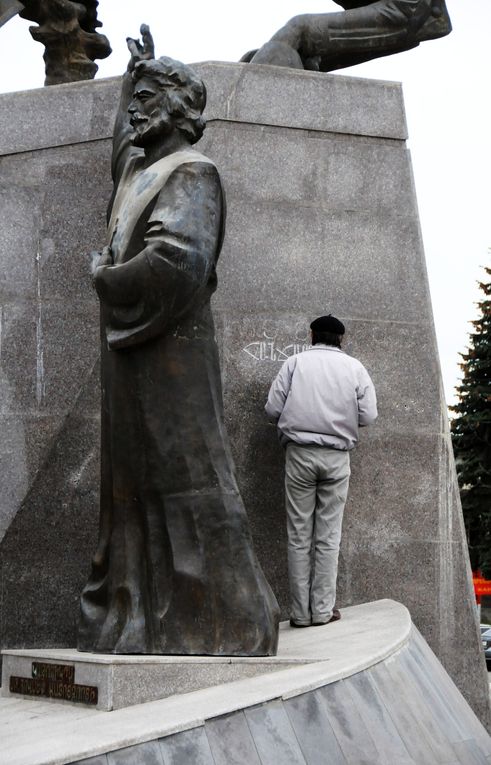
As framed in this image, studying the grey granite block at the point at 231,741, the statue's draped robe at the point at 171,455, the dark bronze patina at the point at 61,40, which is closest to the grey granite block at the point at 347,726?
the grey granite block at the point at 231,741

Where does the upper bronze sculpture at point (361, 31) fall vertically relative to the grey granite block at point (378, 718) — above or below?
above

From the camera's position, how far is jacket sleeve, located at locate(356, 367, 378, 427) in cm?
784

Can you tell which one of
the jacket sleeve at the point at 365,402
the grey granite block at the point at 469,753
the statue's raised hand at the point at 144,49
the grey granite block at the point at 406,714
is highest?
the statue's raised hand at the point at 144,49

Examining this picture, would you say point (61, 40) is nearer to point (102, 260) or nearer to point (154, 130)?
point (154, 130)

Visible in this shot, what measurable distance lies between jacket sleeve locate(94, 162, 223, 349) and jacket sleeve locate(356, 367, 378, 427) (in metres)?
1.73

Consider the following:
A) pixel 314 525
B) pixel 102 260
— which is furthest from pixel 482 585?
pixel 102 260

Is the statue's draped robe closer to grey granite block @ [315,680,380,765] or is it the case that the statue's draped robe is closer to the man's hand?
the man's hand

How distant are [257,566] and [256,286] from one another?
2.68m

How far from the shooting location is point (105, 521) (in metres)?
6.63

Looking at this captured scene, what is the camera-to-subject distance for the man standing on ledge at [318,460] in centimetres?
772

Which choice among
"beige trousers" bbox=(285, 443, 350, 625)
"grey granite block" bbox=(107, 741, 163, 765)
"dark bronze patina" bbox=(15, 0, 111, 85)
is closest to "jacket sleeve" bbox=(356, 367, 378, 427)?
"beige trousers" bbox=(285, 443, 350, 625)

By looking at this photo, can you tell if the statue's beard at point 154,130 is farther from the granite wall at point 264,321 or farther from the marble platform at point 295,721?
the marble platform at point 295,721

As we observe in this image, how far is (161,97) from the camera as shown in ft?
21.9

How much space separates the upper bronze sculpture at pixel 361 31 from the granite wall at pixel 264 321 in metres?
0.72
